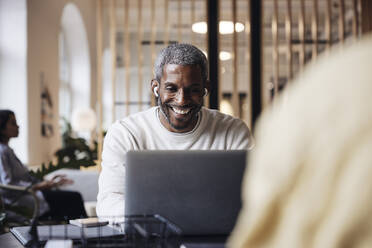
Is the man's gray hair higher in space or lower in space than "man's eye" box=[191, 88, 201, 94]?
Answer: higher

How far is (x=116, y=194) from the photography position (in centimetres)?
146

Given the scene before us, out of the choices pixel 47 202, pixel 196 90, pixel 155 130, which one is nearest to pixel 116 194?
pixel 155 130

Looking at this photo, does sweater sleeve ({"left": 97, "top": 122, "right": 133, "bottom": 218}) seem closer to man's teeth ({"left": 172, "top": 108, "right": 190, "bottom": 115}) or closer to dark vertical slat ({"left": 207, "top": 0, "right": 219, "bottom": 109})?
man's teeth ({"left": 172, "top": 108, "right": 190, "bottom": 115})

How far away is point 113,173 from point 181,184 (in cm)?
61

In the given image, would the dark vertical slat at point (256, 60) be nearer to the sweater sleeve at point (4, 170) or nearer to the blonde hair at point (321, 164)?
the sweater sleeve at point (4, 170)

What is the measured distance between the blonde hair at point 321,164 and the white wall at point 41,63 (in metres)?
6.01

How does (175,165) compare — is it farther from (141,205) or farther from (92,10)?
(92,10)

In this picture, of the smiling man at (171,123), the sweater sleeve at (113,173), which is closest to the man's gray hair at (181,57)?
the smiling man at (171,123)

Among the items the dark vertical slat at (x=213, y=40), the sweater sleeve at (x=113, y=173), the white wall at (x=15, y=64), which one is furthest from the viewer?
the white wall at (x=15, y=64)

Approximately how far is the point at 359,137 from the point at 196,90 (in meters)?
1.28

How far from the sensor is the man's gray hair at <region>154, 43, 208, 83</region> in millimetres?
1605

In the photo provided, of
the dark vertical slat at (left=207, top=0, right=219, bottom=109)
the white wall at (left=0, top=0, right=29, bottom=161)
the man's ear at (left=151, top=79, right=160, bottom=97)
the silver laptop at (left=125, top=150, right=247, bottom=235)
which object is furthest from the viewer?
the white wall at (left=0, top=0, right=29, bottom=161)

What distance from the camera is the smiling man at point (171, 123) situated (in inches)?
61.8

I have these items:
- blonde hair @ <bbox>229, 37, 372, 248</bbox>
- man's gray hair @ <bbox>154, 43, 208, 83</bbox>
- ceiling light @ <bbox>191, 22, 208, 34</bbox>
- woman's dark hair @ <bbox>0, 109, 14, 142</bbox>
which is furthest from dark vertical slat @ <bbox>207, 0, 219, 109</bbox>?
blonde hair @ <bbox>229, 37, 372, 248</bbox>
